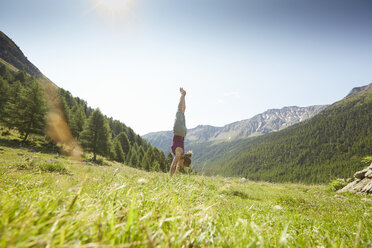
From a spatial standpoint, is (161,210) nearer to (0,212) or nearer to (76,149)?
(0,212)

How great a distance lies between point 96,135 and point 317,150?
17596cm

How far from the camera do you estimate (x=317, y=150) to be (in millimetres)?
145875

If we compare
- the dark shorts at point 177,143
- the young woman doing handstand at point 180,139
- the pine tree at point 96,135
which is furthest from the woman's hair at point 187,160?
the pine tree at point 96,135

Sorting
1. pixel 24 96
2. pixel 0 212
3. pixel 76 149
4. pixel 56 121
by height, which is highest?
pixel 24 96

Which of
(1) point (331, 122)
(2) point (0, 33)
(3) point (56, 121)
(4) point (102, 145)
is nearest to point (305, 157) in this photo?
(1) point (331, 122)

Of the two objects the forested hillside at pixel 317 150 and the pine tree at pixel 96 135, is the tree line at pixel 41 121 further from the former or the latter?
the forested hillside at pixel 317 150

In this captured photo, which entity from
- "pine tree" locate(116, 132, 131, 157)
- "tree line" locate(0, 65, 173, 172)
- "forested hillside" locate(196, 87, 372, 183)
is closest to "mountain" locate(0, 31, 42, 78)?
"pine tree" locate(116, 132, 131, 157)

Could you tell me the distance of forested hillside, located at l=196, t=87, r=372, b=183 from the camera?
4902 inches

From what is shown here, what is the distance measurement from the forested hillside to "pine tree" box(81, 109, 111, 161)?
10810cm

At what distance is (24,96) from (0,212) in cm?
4253

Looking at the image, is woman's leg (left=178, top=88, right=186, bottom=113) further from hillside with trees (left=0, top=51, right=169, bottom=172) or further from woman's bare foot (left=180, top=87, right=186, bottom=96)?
hillside with trees (left=0, top=51, right=169, bottom=172)

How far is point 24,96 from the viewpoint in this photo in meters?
31.2

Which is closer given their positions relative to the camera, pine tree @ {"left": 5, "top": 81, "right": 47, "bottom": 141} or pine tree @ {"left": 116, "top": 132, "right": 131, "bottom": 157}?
pine tree @ {"left": 5, "top": 81, "right": 47, "bottom": 141}

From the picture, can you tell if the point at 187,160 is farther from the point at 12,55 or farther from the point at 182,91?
the point at 12,55
